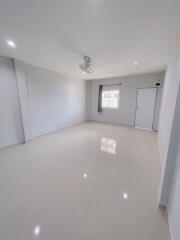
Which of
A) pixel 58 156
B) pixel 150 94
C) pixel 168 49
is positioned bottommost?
pixel 58 156

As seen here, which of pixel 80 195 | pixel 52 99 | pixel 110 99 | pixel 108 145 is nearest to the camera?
pixel 80 195

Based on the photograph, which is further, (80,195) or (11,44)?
(11,44)

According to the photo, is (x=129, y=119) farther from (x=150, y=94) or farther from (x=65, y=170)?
(x=65, y=170)

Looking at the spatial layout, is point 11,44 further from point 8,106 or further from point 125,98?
point 125,98

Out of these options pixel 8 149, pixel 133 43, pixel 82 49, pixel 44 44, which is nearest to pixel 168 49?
pixel 133 43

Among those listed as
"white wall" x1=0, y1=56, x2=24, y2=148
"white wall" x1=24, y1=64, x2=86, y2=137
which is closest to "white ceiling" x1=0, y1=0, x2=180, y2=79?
"white wall" x1=0, y1=56, x2=24, y2=148

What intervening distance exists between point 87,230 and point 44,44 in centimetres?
306

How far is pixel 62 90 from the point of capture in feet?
16.2

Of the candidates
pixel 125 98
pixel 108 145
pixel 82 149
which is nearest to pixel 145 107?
pixel 125 98

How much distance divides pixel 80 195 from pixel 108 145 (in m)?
1.97

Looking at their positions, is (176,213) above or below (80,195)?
above

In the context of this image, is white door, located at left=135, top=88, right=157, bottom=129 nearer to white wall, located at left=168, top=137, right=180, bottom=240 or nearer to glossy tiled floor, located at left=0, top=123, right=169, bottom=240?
glossy tiled floor, located at left=0, top=123, right=169, bottom=240

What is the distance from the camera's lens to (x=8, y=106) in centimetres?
319

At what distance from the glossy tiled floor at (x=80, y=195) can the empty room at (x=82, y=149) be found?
1cm
